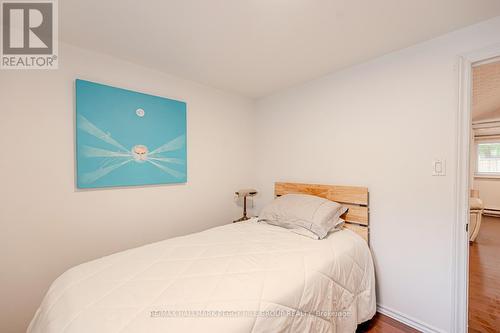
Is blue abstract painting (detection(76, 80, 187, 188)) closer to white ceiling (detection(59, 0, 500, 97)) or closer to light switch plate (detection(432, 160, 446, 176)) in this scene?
white ceiling (detection(59, 0, 500, 97))

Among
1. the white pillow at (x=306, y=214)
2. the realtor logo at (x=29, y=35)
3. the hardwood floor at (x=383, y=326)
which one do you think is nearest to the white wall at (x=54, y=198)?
the realtor logo at (x=29, y=35)

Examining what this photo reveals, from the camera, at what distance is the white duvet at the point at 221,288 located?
3.07 feet

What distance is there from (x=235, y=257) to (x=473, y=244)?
Answer: 447cm

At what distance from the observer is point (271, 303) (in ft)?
3.49

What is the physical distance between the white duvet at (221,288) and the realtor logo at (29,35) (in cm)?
157

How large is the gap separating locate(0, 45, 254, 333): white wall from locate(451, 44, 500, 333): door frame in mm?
2468

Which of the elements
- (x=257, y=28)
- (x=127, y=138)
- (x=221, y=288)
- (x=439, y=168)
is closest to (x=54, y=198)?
(x=127, y=138)

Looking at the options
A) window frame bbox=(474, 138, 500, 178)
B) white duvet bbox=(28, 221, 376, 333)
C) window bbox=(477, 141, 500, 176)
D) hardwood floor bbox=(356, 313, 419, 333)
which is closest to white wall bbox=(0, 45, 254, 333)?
white duvet bbox=(28, 221, 376, 333)

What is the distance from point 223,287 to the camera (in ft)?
3.75

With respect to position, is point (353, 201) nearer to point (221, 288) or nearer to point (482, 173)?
point (221, 288)

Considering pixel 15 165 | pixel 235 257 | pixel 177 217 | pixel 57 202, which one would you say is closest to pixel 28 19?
pixel 15 165

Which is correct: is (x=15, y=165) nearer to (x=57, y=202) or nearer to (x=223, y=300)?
(x=57, y=202)

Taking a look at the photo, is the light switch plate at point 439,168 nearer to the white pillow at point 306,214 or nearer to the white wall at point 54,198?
the white pillow at point 306,214

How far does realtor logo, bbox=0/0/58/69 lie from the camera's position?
1370 millimetres
